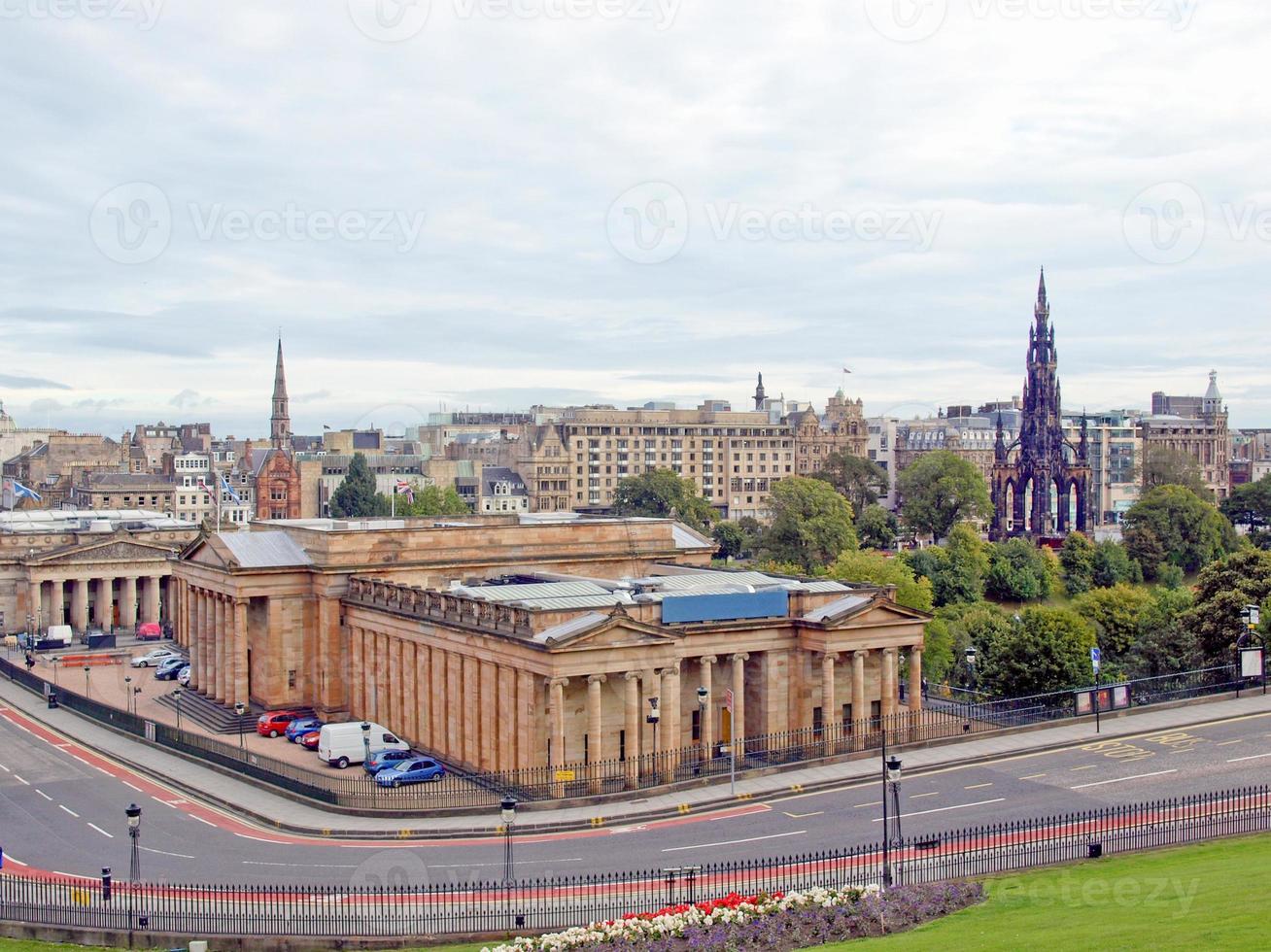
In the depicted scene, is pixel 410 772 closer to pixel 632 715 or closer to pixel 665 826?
pixel 632 715

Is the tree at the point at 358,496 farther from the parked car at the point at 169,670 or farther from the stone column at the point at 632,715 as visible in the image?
the stone column at the point at 632,715

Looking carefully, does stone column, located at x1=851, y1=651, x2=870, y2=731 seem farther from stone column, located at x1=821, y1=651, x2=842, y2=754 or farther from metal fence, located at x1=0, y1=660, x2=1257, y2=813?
stone column, located at x1=821, y1=651, x2=842, y2=754

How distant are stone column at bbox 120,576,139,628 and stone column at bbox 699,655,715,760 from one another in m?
81.8

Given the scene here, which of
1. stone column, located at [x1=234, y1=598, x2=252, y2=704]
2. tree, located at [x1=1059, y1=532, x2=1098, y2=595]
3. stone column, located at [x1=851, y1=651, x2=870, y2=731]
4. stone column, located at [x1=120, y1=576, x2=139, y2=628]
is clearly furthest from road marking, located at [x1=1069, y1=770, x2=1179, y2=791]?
stone column, located at [x1=120, y1=576, x2=139, y2=628]

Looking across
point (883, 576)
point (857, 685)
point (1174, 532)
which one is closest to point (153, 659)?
point (883, 576)

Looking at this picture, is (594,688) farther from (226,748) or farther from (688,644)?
(226,748)

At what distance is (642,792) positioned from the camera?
5653 centimetres

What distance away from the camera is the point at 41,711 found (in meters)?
84.1

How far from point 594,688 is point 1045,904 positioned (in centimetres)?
2654

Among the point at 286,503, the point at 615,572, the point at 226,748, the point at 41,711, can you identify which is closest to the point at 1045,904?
the point at 226,748

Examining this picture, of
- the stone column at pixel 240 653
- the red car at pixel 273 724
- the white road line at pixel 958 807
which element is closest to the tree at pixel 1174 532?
the stone column at pixel 240 653

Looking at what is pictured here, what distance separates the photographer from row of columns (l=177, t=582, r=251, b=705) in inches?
3238

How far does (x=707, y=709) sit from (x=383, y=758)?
55.8 feet

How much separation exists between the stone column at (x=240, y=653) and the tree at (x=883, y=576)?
168 feet
